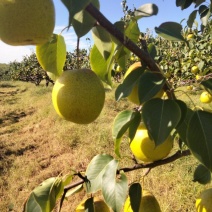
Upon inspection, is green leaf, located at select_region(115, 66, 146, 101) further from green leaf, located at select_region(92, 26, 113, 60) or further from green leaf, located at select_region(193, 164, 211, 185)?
green leaf, located at select_region(193, 164, 211, 185)

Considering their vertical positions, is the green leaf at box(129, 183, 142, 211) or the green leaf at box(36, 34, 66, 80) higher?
the green leaf at box(36, 34, 66, 80)

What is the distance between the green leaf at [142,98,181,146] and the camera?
544 mm

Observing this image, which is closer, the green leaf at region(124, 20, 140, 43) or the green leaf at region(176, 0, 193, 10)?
the green leaf at region(124, 20, 140, 43)

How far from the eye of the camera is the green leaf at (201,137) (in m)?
0.56

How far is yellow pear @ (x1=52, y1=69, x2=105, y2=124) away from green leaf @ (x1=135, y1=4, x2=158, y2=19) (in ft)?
0.59

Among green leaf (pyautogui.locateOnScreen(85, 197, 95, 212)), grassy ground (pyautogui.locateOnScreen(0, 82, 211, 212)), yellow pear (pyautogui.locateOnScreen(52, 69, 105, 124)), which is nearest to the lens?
yellow pear (pyautogui.locateOnScreen(52, 69, 105, 124))

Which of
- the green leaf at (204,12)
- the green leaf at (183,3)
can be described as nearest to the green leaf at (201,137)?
the green leaf at (183,3)

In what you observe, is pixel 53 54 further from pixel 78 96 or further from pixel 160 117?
pixel 160 117

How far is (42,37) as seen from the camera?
20.2 inches

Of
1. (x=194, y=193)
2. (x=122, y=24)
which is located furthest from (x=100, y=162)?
(x=194, y=193)

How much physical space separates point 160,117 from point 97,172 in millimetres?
390

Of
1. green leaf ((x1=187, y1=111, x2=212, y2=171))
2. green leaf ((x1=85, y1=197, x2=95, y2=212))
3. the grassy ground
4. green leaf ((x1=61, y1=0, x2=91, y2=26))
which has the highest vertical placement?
green leaf ((x1=61, y1=0, x2=91, y2=26))

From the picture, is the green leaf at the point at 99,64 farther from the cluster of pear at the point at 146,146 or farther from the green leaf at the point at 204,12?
the green leaf at the point at 204,12

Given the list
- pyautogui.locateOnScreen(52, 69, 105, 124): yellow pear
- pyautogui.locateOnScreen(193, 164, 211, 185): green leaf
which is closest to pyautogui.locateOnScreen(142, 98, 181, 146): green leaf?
pyautogui.locateOnScreen(52, 69, 105, 124): yellow pear
